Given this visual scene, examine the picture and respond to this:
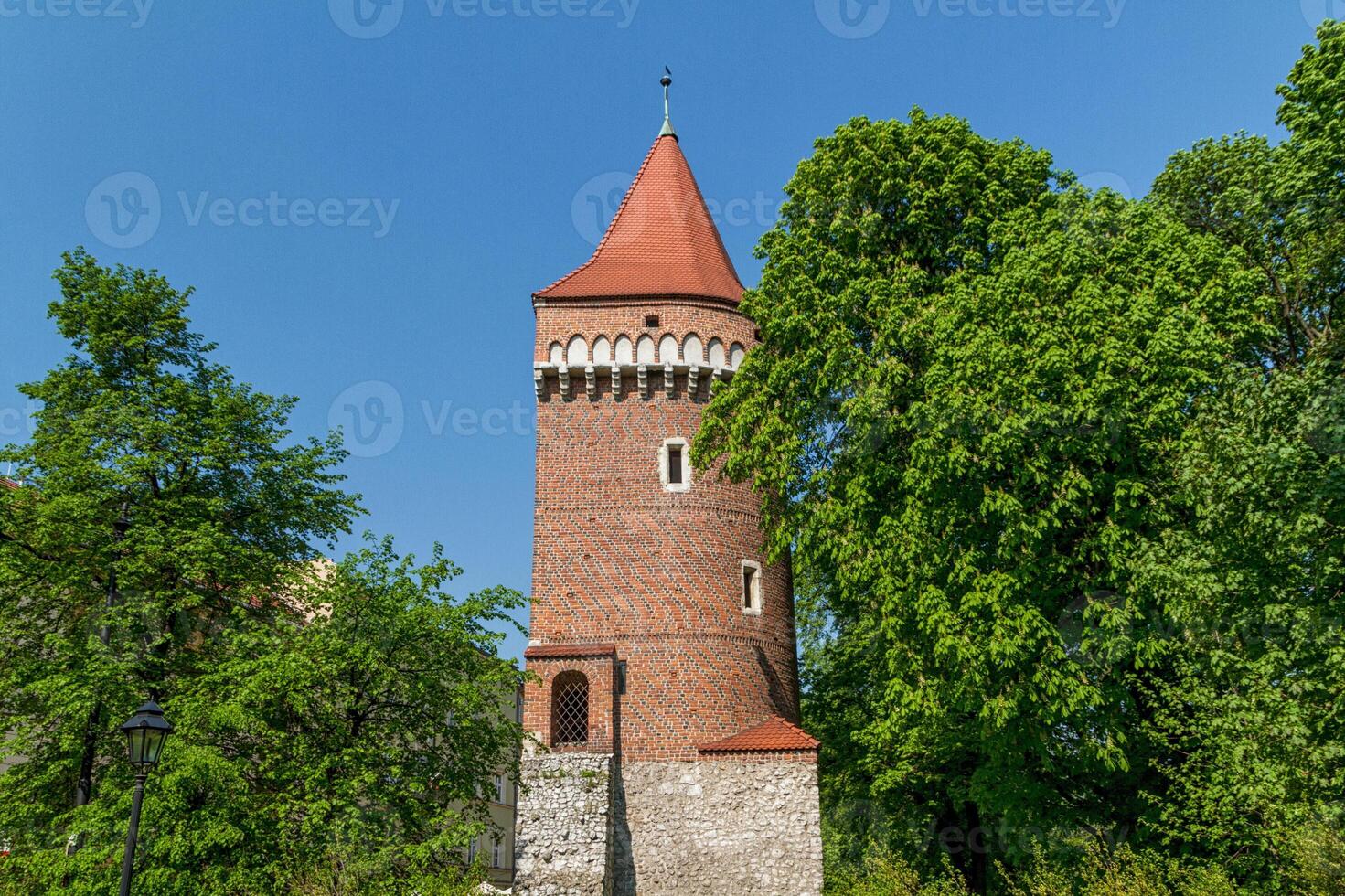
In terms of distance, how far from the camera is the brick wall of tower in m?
19.1

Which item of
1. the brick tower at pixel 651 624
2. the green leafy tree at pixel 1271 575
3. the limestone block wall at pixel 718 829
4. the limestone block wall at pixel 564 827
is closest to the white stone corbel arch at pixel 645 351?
the brick tower at pixel 651 624

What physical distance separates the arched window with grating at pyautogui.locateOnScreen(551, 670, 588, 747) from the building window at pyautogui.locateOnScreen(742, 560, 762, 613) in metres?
→ 3.53

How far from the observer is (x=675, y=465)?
20781 mm

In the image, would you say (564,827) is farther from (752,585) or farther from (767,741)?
(752,585)

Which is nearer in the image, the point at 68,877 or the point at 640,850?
the point at 68,877

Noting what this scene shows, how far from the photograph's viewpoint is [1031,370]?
14.4 m

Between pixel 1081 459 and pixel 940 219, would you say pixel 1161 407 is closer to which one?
pixel 1081 459

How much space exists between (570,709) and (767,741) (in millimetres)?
3680

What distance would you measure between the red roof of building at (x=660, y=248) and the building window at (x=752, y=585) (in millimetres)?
5555

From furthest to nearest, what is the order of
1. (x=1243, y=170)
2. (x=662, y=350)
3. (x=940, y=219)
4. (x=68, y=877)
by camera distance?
(x=662, y=350), (x=940, y=219), (x=1243, y=170), (x=68, y=877)

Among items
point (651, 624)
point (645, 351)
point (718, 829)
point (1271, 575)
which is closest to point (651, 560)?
point (651, 624)

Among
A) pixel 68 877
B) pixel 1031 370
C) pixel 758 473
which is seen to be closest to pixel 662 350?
pixel 758 473

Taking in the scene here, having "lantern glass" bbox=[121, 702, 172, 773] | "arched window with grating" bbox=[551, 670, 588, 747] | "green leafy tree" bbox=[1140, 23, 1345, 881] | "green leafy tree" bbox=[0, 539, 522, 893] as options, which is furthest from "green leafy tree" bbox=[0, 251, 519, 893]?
"green leafy tree" bbox=[1140, 23, 1345, 881]

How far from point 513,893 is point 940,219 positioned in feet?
42.4
